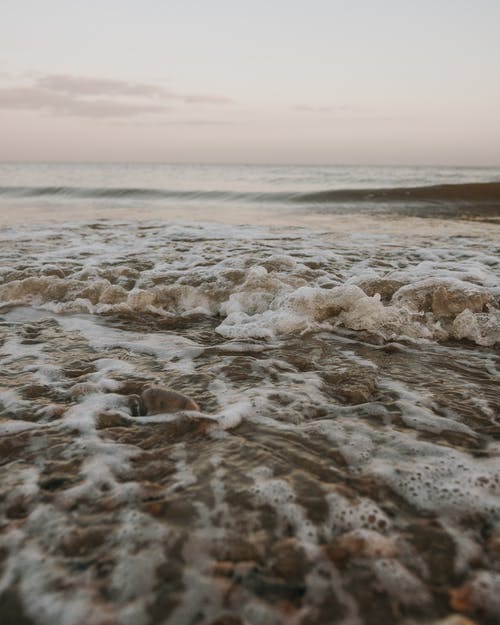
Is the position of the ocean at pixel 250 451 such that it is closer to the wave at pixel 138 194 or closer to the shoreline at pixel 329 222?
the shoreline at pixel 329 222

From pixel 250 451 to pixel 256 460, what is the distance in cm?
6

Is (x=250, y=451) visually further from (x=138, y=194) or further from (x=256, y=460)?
(x=138, y=194)

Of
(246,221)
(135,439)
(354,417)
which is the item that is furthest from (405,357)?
(246,221)

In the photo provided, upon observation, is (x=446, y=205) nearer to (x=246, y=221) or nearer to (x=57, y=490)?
(x=246, y=221)

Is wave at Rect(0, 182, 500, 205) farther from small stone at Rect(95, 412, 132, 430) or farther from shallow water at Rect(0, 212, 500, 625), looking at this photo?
small stone at Rect(95, 412, 132, 430)

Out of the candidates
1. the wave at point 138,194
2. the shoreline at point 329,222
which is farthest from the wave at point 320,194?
the shoreline at point 329,222

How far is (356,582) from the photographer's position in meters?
1.14

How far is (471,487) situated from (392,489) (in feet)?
0.87

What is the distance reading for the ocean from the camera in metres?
1.12

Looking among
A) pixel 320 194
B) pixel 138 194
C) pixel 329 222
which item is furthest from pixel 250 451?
pixel 138 194

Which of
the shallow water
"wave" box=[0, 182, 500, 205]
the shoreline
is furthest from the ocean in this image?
"wave" box=[0, 182, 500, 205]

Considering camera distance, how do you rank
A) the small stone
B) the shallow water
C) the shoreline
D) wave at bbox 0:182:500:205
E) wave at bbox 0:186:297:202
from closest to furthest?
the shallow water → the small stone → the shoreline → wave at bbox 0:182:500:205 → wave at bbox 0:186:297:202

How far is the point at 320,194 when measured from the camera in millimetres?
14586

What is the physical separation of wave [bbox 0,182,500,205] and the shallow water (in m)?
10.2
